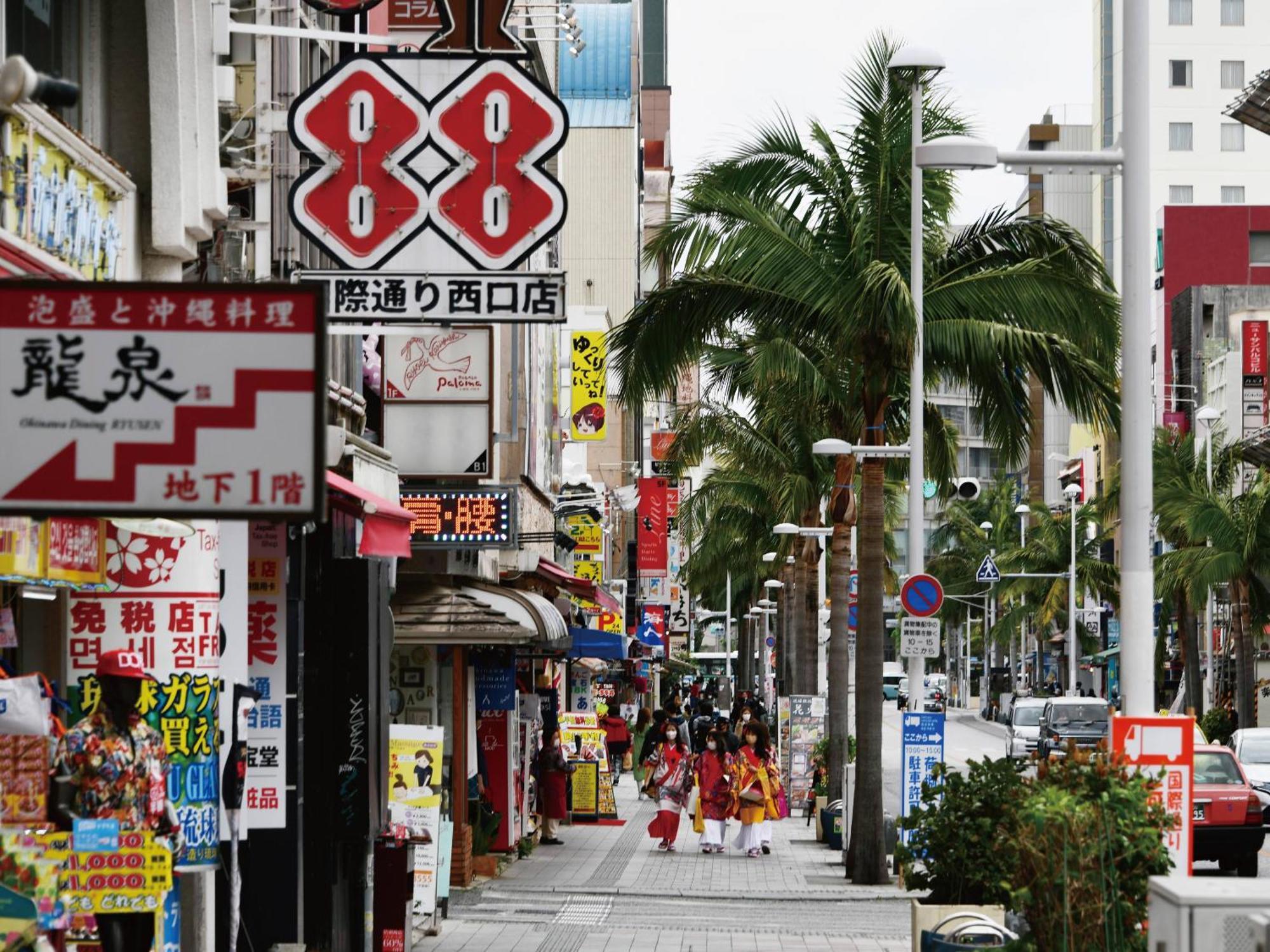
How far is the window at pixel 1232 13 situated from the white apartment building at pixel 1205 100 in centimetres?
4

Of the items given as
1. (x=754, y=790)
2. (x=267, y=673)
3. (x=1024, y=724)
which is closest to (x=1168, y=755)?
(x=267, y=673)

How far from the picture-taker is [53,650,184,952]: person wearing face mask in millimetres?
10555

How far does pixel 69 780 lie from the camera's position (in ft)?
34.6

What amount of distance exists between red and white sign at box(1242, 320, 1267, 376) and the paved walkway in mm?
52566

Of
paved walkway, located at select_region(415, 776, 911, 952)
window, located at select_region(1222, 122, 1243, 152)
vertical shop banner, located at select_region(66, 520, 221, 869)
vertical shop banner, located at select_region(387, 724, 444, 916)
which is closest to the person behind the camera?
vertical shop banner, located at select_region(66, 520, 221, 869)

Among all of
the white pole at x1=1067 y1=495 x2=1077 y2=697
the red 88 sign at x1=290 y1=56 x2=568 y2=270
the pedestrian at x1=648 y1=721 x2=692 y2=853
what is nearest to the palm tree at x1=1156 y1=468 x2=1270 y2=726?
the white pole at x1=1067 y1=495 x2=1077 y2=697

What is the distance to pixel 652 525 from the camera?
6294 centimetres

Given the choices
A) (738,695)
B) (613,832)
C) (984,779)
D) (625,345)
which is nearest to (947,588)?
(738,695)

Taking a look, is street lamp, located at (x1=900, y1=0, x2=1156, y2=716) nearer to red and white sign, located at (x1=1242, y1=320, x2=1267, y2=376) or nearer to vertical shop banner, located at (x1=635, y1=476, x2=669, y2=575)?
vertical shop banner, located at (x1=635, y1=476, x2=669, y2=575)

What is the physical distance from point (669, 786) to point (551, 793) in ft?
5.72

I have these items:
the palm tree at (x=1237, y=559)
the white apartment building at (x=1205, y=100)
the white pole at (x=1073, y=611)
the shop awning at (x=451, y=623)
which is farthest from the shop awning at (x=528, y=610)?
the white apartment building at (x=1205, y=100)

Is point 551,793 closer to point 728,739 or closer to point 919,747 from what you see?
point 728,739

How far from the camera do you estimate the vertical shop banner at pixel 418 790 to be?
670 inches

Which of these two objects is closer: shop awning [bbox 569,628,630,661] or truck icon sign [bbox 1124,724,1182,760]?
truck icon sign [bbox 1124,724,1182,760]
